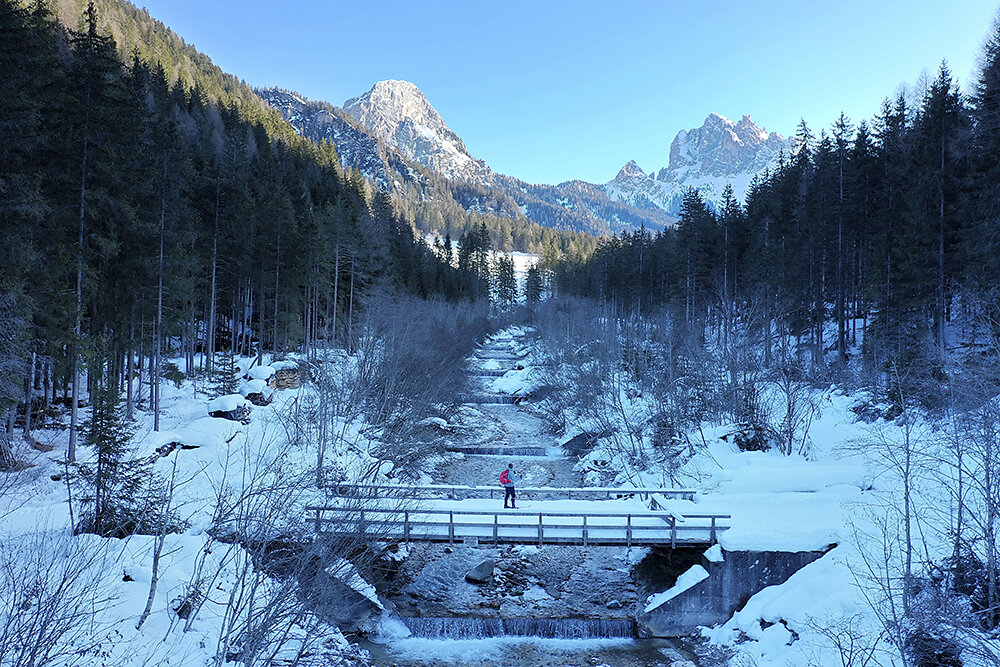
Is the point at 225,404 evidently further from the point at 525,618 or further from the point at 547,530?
the point at 525,618

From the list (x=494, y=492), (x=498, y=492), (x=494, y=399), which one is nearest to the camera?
(x=498, y=492)

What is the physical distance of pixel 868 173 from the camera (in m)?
38.2

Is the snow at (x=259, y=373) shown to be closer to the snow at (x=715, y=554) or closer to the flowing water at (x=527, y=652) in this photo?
the flowing water at (x=527, y=652)

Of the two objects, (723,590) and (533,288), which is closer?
(723,590)

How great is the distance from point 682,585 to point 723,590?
1.19 metres

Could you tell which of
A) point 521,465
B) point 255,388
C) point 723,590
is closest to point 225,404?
point 255,388

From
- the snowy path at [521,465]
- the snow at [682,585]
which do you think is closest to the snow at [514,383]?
the snowy path at [521,465]

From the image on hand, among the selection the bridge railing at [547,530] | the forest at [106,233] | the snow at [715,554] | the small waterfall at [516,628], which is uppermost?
the forest at [106,233]

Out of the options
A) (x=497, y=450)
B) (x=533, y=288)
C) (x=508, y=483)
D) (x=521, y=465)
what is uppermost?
(x=533, y=288)

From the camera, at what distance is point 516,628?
15602 mm

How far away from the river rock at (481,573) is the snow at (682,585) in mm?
5119

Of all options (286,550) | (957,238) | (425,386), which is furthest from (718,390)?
(286,550)

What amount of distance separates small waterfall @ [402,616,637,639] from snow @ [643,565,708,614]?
100 cm

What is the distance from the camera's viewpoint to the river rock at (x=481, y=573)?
717 inches
